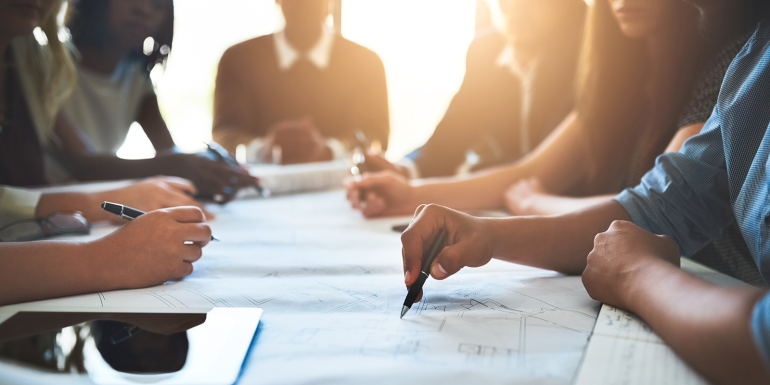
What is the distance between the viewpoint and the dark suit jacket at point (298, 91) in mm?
2154

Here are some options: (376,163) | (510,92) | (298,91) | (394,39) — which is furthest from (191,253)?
(394,39)

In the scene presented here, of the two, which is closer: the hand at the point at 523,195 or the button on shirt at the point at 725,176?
the button on shirt at the point at 725,176

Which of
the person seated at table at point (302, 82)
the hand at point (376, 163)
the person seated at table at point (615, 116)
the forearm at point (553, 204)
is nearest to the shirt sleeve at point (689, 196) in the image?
the person seated at table at point (615, 116)

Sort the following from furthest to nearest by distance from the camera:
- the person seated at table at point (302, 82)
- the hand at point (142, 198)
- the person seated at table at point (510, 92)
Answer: the person seated at table at point (302, 82), the person seated at table at point (510, 92), the hand at point (142, 198)

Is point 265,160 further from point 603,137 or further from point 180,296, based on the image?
point 180,296

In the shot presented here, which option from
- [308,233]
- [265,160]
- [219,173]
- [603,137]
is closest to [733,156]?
[603,137]

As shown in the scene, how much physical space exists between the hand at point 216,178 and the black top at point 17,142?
33 centimetres

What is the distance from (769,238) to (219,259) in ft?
1.95

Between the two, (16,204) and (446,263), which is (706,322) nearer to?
(446,263)

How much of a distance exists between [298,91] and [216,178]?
1255 millimetres

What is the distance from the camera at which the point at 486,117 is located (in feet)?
4.95

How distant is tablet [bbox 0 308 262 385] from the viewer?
307 mm

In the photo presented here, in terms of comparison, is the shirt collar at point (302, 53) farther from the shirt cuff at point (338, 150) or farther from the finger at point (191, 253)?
the finger at point (191, 253)

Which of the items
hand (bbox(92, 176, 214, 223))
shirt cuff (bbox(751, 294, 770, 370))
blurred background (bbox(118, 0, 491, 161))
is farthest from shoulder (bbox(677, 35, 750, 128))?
blurred background (bbox(118, 0, 491, 161))
